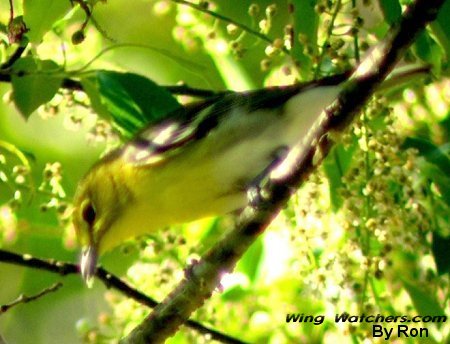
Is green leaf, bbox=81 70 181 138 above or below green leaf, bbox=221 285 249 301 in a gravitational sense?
above

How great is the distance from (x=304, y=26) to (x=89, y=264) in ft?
2.78

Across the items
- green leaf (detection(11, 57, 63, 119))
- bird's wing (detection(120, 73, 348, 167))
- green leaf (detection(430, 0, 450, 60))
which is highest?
green leaf (detection(11, 57, 63, 119))

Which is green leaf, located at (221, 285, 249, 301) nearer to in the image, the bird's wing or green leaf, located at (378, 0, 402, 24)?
the bird's wing

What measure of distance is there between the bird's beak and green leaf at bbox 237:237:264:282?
39 centimetres

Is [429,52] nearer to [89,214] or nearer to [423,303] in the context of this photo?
[423,303]

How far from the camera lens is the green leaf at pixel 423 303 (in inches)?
91.0

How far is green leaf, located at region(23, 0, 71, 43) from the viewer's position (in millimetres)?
1930

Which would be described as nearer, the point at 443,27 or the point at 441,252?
the point at 443,27

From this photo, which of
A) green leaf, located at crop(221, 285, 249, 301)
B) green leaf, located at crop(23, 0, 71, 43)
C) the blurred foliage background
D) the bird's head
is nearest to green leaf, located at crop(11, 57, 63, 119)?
the blurred foliage background

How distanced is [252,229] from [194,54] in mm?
999

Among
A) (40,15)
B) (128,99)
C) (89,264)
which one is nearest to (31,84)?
(40,15)

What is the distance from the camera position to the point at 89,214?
279 centimetres

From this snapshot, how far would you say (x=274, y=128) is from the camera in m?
2.68

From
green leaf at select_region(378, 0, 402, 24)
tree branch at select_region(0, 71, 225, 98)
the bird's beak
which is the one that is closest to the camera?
green leaf at select_region(378, 0, 402, 24)
